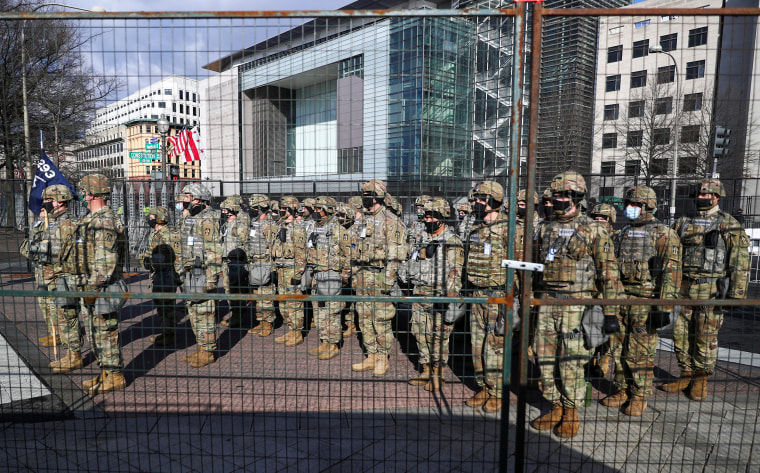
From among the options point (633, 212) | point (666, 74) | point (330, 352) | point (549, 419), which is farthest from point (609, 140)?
point (330, 352)

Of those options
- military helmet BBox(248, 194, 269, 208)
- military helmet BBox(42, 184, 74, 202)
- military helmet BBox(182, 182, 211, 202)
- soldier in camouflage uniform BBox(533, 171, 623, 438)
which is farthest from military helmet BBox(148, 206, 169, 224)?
soldier in camouflage uniform BBox(533, 171, 623, 438)

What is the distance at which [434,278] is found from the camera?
4855 mm

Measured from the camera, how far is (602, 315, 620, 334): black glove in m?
3.73

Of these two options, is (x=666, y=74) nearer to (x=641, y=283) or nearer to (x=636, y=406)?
(x=641, y=283)

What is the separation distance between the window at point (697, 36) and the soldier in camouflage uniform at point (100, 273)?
5.14 metres

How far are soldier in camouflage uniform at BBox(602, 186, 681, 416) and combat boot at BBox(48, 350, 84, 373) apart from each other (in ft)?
20.0

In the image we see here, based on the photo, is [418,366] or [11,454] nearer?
[11,454]

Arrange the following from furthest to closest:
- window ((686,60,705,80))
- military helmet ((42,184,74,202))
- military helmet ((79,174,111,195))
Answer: military helmet ((42,184,74,202)) < military helmet ((79,174,111,195)) < window ((686,60,705,80))

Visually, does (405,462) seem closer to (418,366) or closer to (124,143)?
(418,366)

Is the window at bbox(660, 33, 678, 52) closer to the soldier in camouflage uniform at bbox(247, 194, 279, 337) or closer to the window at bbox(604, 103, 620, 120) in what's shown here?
the window at bbox(604, 103, 620, 120)

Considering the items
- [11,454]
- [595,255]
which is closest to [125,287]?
[11,454]

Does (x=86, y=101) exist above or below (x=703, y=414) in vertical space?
above

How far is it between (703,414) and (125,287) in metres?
6.20

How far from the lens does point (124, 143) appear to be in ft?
10.4
